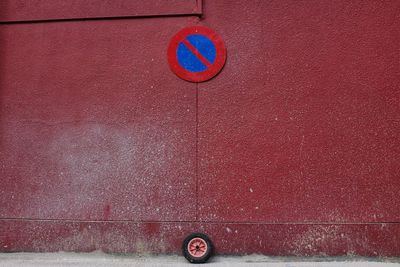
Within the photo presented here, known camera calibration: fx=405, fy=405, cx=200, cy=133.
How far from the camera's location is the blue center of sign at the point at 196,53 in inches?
145

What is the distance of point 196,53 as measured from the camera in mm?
3678

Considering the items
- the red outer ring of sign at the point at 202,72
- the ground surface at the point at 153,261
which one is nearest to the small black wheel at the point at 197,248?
the ground surface at the point at 153,261

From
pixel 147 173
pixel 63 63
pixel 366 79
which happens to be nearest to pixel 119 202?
pixel 147 173

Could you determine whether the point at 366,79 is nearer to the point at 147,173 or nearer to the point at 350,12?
the point at 350,12

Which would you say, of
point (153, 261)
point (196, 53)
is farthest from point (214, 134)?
point (153, 261)

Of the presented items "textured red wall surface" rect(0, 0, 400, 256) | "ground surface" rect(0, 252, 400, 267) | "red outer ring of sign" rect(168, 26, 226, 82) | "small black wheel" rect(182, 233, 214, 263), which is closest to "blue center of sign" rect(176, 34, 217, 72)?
"red outer ring of sign" rect(168, 26, 226, 82)

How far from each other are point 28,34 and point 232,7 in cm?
195

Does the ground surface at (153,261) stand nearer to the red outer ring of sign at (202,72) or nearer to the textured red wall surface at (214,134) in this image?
the textured red wall surface at (214,134)

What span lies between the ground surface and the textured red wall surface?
3.1 inches

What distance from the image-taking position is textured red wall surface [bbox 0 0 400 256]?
356cm

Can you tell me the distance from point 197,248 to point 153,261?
0.40 m

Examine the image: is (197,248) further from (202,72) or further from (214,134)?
(202,72)

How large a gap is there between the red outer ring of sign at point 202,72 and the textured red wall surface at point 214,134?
0.21 ft

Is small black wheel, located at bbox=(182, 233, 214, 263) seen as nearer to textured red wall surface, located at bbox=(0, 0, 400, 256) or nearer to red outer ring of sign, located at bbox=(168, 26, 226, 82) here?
textured red wall surface, located at bbox=(0, 0, 400, 256)
